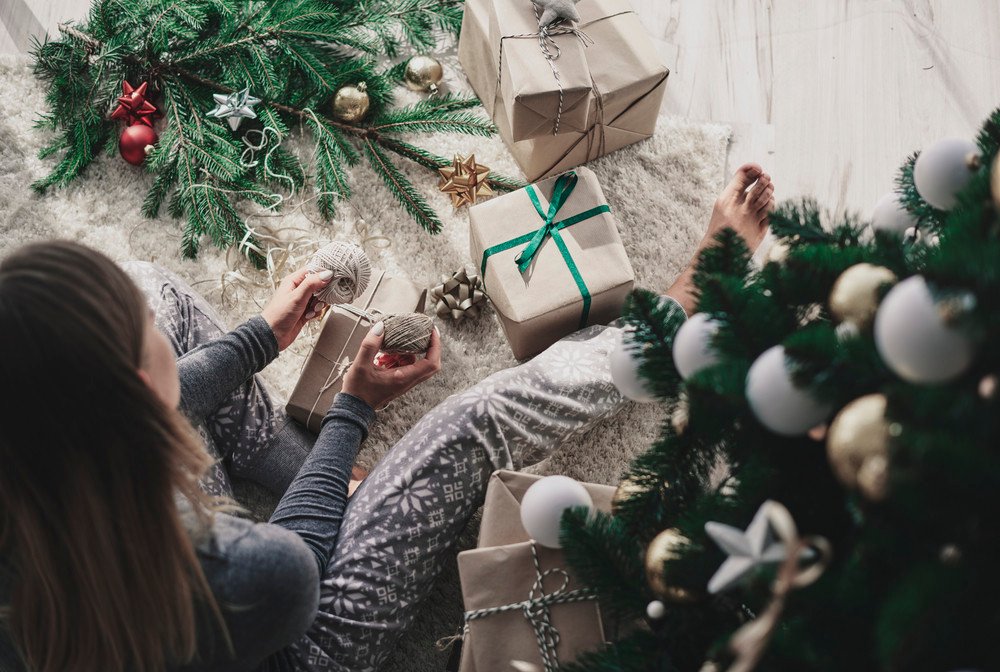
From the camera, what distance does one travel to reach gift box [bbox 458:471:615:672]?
0.84m

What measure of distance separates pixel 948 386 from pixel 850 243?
0.81ft

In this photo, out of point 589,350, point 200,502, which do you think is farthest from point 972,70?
point 200,502

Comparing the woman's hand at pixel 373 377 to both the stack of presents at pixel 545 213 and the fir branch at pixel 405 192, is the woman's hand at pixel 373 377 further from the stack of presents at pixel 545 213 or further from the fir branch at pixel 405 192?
the fir branch at pixel 405 192

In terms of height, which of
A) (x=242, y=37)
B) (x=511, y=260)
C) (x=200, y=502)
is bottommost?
(x=511, y=260)

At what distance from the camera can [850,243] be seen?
618 millimetres

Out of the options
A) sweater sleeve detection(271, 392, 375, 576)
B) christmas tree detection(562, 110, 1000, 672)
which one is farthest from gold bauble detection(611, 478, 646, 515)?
sweater sleeve detection(271, 392, 375, 576)

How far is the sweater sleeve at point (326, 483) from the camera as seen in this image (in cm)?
96

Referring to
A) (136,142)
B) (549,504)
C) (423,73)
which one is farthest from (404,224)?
(549,504)

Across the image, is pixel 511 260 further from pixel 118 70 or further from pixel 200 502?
pixel 118 70

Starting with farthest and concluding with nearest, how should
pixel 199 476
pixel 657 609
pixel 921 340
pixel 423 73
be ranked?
pixel 423 73 → pixel 199 476 → pixel 657 609 → pixel 921 340

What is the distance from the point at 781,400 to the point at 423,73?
115cm

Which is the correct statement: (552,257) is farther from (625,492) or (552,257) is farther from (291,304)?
(625,492)

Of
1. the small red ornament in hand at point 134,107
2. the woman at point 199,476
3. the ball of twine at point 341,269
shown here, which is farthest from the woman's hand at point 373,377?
the small red ornament in hand at point 134,107

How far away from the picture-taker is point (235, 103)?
1343 mm
